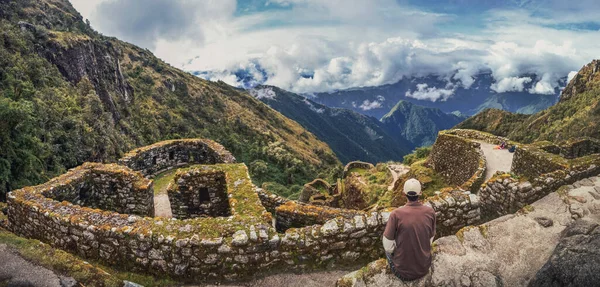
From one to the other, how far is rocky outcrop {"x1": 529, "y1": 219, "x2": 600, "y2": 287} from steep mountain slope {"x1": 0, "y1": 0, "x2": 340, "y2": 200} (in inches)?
822

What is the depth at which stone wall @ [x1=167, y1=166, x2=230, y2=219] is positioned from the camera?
1204 cm

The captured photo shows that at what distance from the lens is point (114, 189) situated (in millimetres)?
11852

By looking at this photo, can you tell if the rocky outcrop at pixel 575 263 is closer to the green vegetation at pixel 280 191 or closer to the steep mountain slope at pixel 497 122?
the green vegetation at pixel 280 191

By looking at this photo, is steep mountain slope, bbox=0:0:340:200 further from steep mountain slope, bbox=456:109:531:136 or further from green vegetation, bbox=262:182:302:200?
steep mountain slope, bbox=456:109:531:136

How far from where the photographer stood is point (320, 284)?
292 inches

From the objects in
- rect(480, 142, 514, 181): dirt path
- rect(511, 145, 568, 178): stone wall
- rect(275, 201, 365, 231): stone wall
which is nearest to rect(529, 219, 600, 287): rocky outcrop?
rect(275, 201, 365, 231): stone wall

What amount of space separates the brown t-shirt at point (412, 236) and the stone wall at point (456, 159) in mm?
13984

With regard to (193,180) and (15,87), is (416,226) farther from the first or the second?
(15,87)

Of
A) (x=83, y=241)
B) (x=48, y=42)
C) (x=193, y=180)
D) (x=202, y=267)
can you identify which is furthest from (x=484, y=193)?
(x=48, y=42)

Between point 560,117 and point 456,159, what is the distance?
91739mm

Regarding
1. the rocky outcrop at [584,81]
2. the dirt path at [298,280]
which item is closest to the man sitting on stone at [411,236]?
the dirt path at [298,280]

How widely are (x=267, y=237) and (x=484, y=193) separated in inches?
321

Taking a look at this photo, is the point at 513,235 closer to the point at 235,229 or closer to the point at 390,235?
the point at 390,235

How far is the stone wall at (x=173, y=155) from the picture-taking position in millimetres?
16494
